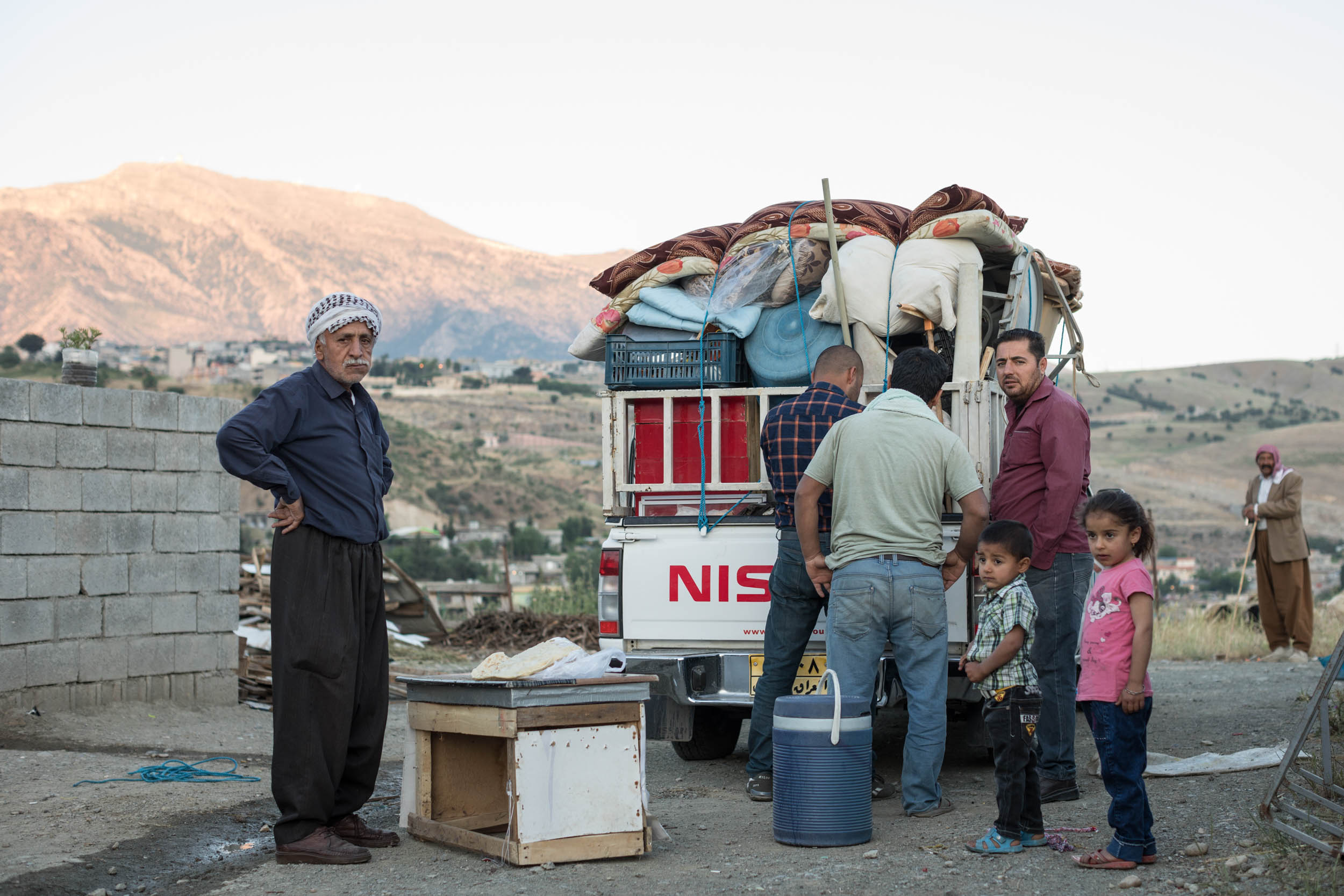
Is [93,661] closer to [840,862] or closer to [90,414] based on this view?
[90,414]

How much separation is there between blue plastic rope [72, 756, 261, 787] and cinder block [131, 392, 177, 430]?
9.88 feet

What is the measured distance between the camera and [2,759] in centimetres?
726

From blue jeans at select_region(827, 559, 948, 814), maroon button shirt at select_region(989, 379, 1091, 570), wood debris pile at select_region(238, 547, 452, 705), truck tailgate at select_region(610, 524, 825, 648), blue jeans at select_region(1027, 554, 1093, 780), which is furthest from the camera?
wood debris pile at select_region(238, 547, 452, 705)

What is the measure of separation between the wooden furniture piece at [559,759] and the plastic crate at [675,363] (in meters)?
2.07

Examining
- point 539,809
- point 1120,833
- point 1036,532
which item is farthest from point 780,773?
point 1036,532

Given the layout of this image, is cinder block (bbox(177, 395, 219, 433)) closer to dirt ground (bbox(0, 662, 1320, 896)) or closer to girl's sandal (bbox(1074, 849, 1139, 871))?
dirt ground (bbox(0, 662, 1320, 896))

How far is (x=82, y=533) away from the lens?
28.9ft

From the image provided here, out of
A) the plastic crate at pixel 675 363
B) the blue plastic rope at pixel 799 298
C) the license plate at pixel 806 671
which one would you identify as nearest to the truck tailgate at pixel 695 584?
the license plate at pixel 806 671

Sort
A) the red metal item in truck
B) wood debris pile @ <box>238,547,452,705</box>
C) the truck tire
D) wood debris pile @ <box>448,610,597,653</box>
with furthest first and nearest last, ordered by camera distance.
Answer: wood debris pile @ <box>448,610,597,653</box>
wood debris pile @ <box>238,547,452,705</box>
the truck tire
the red metal item in truck

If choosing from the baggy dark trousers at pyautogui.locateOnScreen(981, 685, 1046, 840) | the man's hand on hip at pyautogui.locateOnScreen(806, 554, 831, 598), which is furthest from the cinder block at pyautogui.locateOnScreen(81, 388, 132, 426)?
the baggy dark trousers at pyautogui.locateOnScreen(981, 685, 1046, 840)

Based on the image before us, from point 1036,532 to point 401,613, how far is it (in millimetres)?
11534

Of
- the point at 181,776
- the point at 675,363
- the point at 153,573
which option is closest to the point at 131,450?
the point at 153,573

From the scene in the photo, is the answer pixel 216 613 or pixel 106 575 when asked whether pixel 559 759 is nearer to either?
pixel 106 575

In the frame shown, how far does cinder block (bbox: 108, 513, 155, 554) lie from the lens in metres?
9.01
